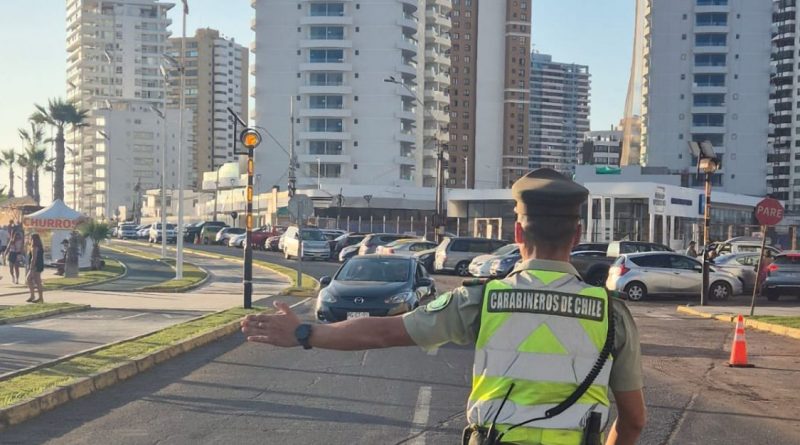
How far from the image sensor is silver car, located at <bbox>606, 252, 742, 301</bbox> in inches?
1049

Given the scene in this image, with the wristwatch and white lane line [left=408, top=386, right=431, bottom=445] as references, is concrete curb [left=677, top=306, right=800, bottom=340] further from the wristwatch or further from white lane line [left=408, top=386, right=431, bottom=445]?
the wristwatch

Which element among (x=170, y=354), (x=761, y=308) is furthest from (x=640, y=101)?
(x=170, y=354)

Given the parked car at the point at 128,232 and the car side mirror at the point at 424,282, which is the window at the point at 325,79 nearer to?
the parked car at the point at 128,232

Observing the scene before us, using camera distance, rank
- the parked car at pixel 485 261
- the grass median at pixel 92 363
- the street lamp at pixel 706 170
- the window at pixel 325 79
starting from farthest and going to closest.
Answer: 1. the window at pixel 325 79
2. the parked car at pixel 485 261
3. the street lamp at pixel 706 170
4. the grass median at pixel 92 363

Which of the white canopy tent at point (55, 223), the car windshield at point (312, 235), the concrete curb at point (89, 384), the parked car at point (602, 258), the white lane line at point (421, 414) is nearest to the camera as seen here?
the white lane line at point (421, 414)

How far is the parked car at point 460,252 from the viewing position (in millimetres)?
37656

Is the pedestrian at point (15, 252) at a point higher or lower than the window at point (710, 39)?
lower

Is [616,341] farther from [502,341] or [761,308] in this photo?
[761,308]

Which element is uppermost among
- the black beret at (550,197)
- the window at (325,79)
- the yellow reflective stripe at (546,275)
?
the window at (325,79)

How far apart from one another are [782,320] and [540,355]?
17.9m

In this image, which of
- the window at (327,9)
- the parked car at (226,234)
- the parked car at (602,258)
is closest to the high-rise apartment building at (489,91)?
the window at (327,9)

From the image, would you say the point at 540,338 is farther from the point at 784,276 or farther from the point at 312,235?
the point at 312,235

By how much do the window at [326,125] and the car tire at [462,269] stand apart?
6610cm

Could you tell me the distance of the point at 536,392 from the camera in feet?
9.22
